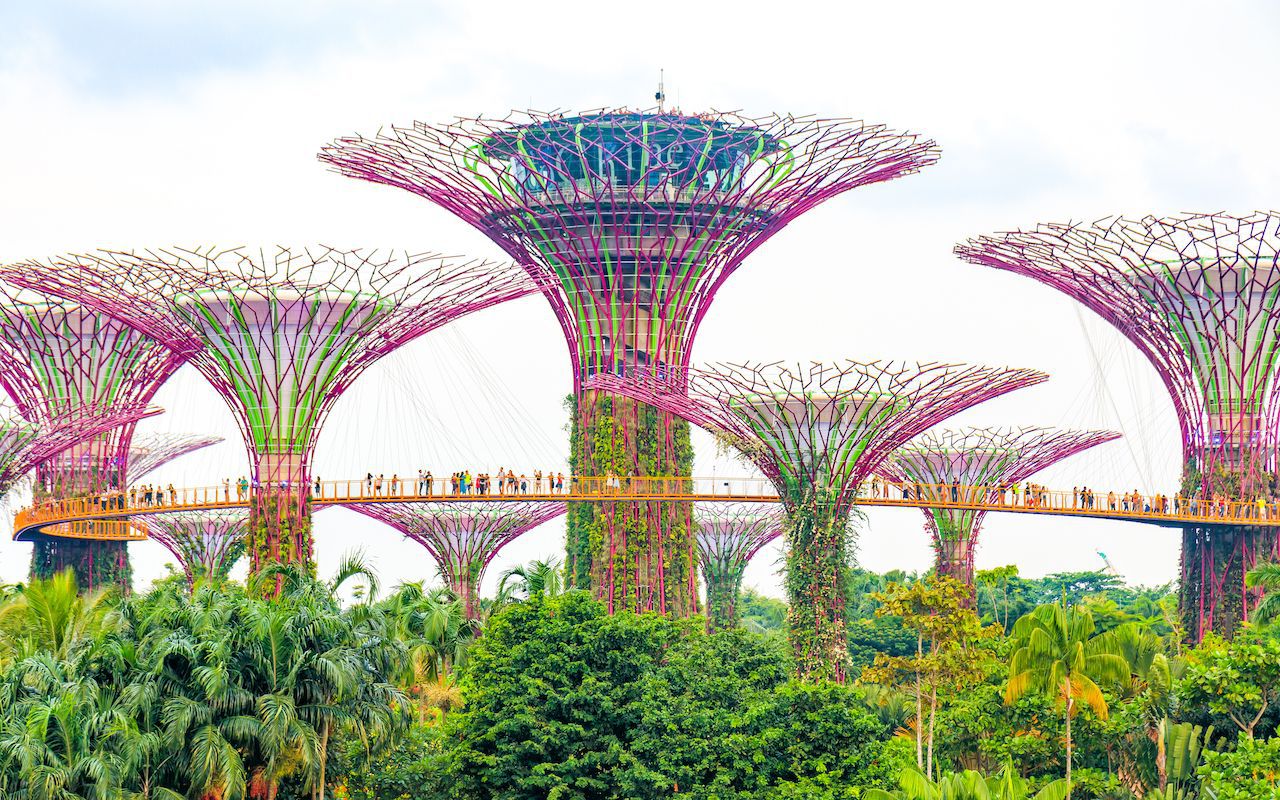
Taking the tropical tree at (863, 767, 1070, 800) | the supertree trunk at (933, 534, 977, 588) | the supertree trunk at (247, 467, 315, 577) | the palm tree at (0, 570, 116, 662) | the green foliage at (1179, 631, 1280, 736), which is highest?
the supertree trunk at (247, 467, 315, 577)

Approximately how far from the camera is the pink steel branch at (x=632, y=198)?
57.3 m

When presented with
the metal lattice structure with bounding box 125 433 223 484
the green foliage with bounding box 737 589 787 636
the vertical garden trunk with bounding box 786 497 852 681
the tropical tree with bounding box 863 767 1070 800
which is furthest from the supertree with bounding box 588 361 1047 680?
the green foliage with bounding box 737 589 787 636

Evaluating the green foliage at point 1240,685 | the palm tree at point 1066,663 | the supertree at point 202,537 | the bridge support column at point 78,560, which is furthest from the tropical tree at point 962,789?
the supertree at point 202,537

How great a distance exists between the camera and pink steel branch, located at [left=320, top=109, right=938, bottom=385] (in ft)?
188

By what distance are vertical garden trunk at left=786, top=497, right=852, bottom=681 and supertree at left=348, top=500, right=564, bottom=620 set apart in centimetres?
2161

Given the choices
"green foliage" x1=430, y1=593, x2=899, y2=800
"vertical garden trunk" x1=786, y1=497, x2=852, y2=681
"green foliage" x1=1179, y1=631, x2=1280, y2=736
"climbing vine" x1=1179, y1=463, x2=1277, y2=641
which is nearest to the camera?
"green foliage" x1=1179, y1=631, x2=1280, y2=736

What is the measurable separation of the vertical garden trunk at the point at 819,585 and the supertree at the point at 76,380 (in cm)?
2616

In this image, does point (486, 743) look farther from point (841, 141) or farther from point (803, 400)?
point (841, 141)

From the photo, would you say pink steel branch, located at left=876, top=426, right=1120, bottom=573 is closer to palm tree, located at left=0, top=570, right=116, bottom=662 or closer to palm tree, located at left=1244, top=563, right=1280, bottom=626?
palm tree, located at left=1244, top=563, right=1280, bottom=626

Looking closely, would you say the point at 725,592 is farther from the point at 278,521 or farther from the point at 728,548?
the point at 278,521

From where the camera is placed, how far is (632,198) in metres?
57.8

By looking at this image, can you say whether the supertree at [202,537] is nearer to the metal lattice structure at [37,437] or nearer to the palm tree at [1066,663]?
the metal lattice structure at [37,437]

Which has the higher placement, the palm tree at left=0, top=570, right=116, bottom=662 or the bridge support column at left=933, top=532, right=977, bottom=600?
the bridge support column at left=933, top=532, right=977, bottom=600

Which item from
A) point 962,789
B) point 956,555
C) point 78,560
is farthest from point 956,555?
point 962,789
